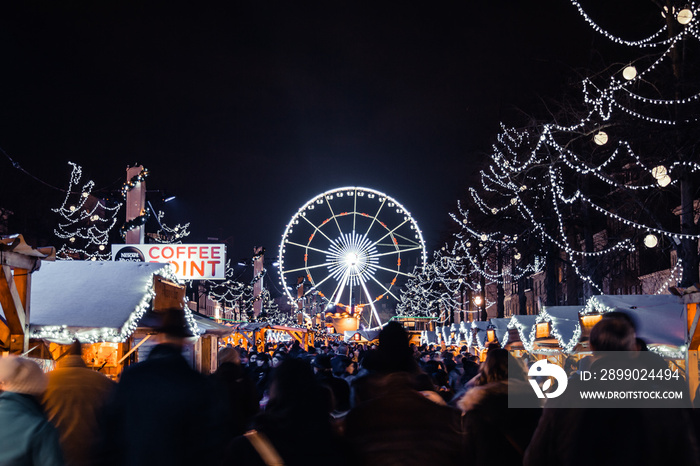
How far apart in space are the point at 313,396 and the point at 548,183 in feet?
89.3

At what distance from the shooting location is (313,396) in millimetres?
3434

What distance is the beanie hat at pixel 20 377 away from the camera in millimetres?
3883

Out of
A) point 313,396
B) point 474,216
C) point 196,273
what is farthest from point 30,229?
point 313,396

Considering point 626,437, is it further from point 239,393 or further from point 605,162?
point 605,162

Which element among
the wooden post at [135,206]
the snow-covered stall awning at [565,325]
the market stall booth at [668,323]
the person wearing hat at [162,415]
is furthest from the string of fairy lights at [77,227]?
the person wearing hat at [162,415]

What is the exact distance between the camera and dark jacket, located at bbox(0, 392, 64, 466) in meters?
3.71

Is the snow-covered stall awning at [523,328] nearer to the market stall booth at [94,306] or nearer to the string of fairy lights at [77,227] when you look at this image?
the market stall booth at [94,306]

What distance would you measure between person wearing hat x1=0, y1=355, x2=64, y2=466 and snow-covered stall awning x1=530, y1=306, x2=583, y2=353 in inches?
648

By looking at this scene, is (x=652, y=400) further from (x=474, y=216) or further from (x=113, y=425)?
(x=474, y=216)

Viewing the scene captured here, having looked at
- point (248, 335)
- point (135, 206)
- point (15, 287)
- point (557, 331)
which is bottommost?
point (248, 335)

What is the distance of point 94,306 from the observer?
11820 mm

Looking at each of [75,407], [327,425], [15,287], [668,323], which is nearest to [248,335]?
[668,323]
